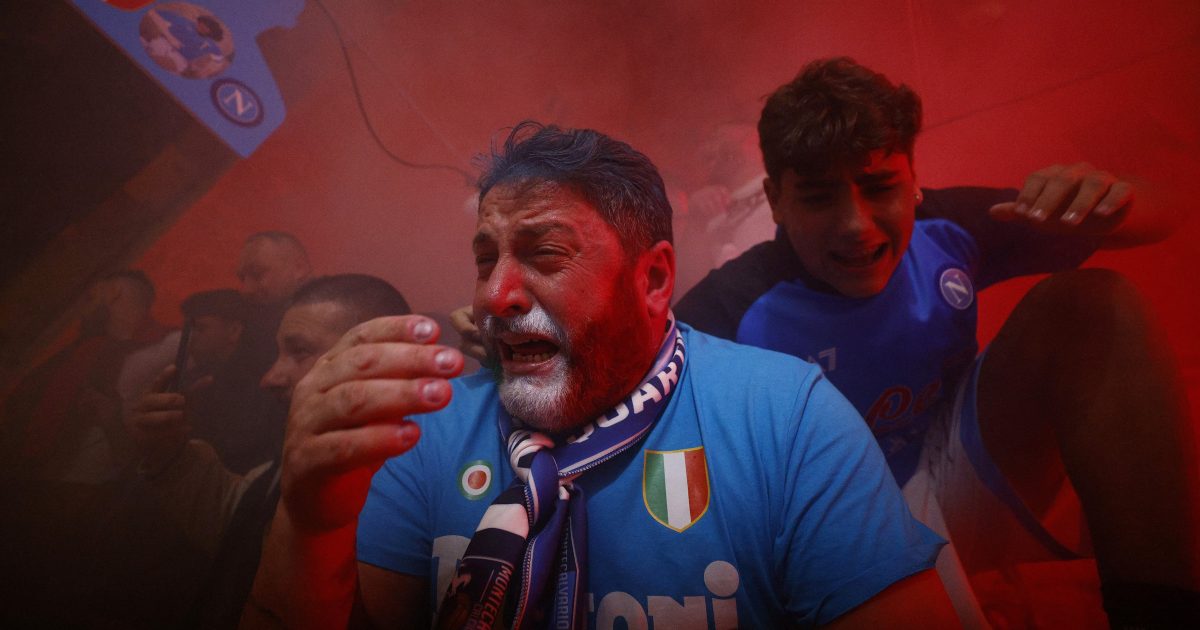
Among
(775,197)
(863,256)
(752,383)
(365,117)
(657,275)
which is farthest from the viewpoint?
(365,117)

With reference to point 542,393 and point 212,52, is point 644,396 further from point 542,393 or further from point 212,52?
point 212,52

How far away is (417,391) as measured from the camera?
0.66m

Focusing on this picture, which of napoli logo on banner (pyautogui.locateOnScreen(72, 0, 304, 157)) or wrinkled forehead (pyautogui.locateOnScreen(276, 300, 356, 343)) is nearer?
napoli logo on banner (pyautogui.locateOnScreen(72, 0, 304, 157))

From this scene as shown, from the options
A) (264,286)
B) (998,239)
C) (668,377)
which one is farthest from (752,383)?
(264,286)

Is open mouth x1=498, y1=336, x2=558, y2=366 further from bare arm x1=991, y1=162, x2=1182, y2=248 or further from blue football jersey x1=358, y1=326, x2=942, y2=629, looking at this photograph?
bare arm x1=991, y1=162, x2=1182, y2=248

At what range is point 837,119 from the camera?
120cm

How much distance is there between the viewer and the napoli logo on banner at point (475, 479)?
0.98 m

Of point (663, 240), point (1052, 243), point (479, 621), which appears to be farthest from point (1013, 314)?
point (479, 621)

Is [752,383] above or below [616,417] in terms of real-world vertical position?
above

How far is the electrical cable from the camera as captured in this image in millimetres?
1667

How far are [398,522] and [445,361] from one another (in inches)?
19.2

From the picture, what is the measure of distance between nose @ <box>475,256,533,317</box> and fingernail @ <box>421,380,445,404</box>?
0.84 ft

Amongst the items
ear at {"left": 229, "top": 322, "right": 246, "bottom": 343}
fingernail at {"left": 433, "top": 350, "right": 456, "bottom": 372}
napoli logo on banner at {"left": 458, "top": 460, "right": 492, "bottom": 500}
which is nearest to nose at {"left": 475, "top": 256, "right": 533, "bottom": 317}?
fingernail at {"left": 433, "top": 350, "right": 456, "bottom": 372}

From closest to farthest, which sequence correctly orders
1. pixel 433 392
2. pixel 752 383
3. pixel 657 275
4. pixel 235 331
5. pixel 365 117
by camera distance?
pixel 433 392, pixel 752 383, pixel 657 275, pixel 235 331, pixel 365 117
